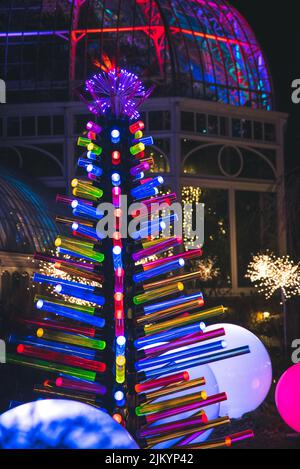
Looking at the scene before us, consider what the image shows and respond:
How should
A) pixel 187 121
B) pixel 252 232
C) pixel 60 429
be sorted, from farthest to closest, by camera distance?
pixel 252 232 → pixel 187 121 → pixel 60 429

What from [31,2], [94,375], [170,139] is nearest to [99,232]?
[94,375]

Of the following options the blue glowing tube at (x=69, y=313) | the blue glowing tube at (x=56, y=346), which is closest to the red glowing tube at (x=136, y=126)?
the blue glowing tube at (x=69, y=313)

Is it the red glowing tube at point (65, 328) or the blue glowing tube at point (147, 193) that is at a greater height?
the blue glowing tube at point (147, 193)

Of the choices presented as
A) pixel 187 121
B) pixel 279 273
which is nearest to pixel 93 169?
pixel 279 273

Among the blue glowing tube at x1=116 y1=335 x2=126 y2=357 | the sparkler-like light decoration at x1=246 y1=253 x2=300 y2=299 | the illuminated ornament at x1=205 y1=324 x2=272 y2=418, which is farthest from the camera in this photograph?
the sparkler-like light decoration at x1=246 y1=253 x2=300 y2=299

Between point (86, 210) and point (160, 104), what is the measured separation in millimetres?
14324

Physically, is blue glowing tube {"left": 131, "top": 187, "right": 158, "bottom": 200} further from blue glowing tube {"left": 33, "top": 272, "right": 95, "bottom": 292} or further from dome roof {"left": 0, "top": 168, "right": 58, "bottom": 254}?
dome roof {"left": 0, "top": 168, "right": 58, "bottom": 254}

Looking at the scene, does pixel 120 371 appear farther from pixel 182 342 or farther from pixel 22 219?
pixel 22 219

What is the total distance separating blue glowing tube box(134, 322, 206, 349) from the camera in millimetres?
6637

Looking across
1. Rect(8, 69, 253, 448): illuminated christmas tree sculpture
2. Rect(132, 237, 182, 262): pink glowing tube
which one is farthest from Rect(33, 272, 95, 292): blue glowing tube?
Rect(132, 237, 182, 262): pink glowing tube

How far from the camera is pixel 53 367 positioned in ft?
21.6

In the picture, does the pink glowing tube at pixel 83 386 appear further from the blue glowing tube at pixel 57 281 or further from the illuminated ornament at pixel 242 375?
the illuminated ornament at pixel 242 375

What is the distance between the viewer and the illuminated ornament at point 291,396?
9430 millimetres

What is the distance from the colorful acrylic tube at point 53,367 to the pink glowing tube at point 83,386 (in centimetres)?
5
